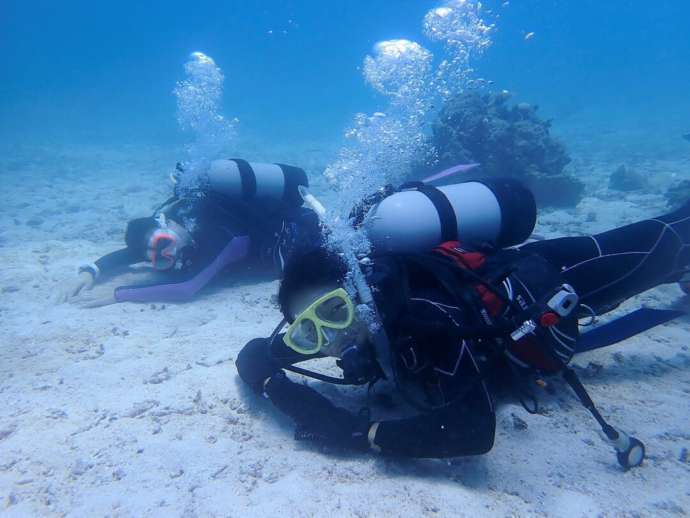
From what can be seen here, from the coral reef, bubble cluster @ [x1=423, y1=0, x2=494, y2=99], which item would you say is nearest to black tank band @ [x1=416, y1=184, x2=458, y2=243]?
the coral reef

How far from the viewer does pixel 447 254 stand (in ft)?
10.3

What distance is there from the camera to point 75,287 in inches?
251

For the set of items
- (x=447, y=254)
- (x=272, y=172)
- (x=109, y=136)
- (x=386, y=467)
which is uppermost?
(x=109, y=136)

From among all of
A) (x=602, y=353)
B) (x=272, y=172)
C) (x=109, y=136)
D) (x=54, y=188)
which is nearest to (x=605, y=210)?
(x=602, y=353)

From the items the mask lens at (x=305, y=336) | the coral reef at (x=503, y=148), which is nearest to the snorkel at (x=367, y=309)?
the mask lens at (x=305, y=336)

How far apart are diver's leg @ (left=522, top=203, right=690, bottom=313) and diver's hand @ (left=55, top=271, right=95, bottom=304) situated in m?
6.43

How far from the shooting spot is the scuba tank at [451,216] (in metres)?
3.43

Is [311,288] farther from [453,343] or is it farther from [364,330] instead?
[453,343]

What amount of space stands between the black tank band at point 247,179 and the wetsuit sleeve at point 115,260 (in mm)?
2248

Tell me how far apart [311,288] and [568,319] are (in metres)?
1.93

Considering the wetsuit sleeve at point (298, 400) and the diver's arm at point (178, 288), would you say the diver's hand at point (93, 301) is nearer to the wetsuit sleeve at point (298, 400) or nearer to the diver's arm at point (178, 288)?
the diver's arm at point (178, 288)

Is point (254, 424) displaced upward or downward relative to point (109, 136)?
downward

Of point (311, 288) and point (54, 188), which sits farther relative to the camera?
point (54, 188)

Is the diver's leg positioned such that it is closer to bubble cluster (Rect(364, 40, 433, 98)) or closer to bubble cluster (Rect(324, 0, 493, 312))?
bubble cluster (Rect(324, 0, 493, 312))
